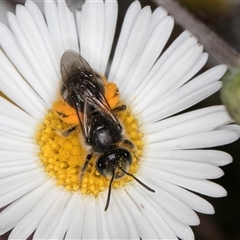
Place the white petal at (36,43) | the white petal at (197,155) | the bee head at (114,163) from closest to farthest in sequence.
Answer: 1. the bee head at (114,163)
2. the white petal at (197,155)
3. the white petal at (36,43)

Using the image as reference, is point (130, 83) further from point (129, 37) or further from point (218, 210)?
point (218, 210)

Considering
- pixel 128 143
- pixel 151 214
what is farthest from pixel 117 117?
pixel 151 214

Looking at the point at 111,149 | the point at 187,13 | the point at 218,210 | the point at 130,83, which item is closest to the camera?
the point at 111,149

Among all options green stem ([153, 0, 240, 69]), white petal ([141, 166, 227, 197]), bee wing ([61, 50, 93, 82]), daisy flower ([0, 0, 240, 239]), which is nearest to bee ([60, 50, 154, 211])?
bee wing ([61, 50, 93, 82])

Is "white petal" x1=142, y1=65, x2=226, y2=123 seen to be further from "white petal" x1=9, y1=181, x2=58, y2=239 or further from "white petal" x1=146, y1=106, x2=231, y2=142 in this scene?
"white petal" x1=9, y1=181, x2=58, y2=239

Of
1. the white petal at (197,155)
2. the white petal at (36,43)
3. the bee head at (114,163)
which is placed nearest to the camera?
the bee head at (114,163)

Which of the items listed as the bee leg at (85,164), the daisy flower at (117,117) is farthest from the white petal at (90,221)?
the bee leg at (85,164)

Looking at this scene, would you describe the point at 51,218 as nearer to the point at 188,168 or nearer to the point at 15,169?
the point at 15,169

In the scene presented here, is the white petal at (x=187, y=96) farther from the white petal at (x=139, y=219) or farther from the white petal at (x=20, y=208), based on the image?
the white petal at (x=20, y=208)

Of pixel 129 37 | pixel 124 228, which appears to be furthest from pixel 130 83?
pixel 124 228
